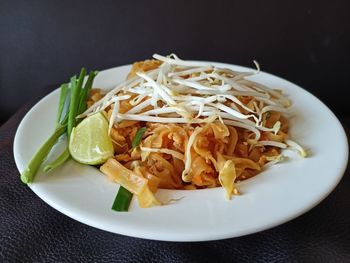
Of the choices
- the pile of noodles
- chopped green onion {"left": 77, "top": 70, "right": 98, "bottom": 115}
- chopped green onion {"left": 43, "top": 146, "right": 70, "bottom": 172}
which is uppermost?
the pile of noodles

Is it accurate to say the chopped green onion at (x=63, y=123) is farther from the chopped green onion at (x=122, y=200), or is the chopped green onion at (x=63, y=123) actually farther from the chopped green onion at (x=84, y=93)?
the chopped green onion at (x=122, y=200)

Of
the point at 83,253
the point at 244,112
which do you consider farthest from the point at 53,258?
the point at 244,112

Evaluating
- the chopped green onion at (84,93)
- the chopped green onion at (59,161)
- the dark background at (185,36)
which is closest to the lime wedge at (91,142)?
the chopped green onion at (59,161)

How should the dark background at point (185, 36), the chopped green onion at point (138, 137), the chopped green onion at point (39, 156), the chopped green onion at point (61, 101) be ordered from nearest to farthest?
the chopped green onion at point (39, 156)
the chopped green onion at point (138, 137)
the chopped green onion at point (61, 101)
the dark background at point (185, 36)

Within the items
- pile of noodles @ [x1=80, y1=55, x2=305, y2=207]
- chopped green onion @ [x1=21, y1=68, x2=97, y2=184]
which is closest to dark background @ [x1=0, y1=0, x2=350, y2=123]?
chopped green onion @ [x1=21, y1=68, x2=97, y2=184]

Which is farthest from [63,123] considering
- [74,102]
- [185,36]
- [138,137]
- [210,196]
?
[185,36]

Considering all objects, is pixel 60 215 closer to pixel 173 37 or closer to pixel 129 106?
pixel 129 106

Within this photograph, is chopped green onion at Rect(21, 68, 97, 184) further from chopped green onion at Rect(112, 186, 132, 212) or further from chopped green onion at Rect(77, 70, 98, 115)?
chopped green onion at Rect(112, 186, 132, 212)
